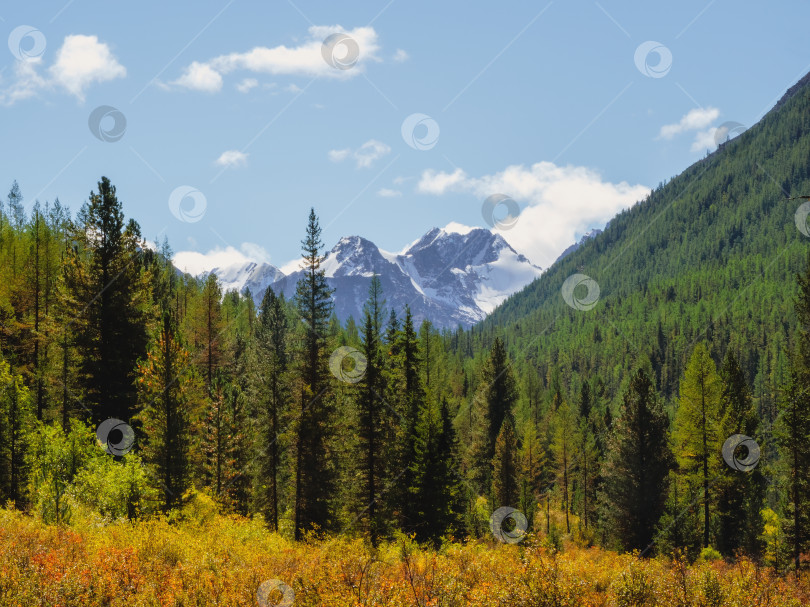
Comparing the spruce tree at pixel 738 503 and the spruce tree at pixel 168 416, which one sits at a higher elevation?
the spruce tree at pixel 168 416

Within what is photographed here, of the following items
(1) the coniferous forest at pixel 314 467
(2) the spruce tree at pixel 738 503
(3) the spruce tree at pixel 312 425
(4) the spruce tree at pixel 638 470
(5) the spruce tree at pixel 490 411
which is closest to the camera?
(1) the coniferous forest at pixel 314 467

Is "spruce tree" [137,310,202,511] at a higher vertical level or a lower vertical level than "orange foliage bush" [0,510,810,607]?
higher

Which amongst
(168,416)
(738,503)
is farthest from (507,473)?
(168,416)

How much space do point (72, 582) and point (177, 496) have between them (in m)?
14.5

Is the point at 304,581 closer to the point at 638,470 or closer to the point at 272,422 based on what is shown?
the point at 272,422

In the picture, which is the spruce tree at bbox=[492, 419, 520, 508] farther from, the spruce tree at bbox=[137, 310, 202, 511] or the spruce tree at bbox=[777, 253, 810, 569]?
the spruce tree at bbox=[137, 310, 202, 511]

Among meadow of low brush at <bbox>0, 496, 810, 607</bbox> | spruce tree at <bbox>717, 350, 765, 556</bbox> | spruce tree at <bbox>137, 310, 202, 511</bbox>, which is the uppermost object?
spruce tree at <bbox>137, 310, 202, 511</bbox>

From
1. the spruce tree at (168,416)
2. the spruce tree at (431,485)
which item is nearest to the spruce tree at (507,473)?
Result: the spruce tree at (431,485)

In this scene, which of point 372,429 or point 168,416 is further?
point 372,429

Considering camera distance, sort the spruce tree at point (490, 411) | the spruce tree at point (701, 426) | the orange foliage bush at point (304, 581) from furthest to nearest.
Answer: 1. the spruce tree at point (490, 411)
2. the spruce tree at point (701, 426)
3. the orange foliage bush at point (304, 581)

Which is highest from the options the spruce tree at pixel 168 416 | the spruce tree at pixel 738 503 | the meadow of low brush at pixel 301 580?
the spruce tree at pixel 168 416

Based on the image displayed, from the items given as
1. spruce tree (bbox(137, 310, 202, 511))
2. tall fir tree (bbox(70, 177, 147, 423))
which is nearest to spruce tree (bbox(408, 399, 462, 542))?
spruce tree (bbox(137, 310, 202, 511))

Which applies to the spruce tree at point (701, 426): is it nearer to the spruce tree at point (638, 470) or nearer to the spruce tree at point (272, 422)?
the spruce tree at point (638, 470)

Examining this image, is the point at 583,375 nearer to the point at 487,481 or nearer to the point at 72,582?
the point at 487,481
